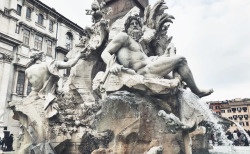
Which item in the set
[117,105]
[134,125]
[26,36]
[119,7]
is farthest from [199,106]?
[26,36]

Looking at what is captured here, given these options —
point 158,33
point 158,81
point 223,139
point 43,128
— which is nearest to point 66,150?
point 43,128

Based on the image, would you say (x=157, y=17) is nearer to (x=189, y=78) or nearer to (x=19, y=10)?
(x=189, y=78)

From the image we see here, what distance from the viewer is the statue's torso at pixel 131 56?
527cm

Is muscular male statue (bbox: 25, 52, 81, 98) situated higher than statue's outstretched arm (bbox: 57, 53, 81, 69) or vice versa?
statue's outstretched arm (bbox: 57, 53, 81, 69)

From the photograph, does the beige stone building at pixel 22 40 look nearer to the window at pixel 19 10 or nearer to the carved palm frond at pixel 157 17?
the window at pixel 19 10

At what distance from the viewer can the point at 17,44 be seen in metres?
24.4

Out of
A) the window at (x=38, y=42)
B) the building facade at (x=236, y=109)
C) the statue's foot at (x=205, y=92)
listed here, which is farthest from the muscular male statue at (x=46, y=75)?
the building facade at (x=236, y=109)

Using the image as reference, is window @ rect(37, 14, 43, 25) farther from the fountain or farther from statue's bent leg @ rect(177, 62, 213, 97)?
statue's bent leg @ rect(177, 62, 213, 97)

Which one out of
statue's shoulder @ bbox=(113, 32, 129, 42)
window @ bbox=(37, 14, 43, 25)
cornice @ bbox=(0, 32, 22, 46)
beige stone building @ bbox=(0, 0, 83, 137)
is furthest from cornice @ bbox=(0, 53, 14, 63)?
statue's shoulder @ bbox=(113, 32, 129, 42)

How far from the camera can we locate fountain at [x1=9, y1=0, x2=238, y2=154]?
4641mm

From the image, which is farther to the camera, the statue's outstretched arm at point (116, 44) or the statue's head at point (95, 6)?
the statue's head at point (95, 6)

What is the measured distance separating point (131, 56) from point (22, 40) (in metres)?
24.0

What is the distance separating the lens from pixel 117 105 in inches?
183

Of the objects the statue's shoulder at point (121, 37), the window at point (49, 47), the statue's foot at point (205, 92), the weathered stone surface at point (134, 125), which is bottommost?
the weathered stone surface at point (134, 125)
